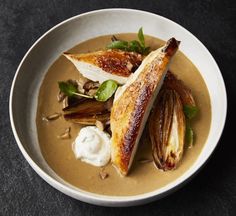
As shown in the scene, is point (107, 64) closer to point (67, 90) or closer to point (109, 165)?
point (67, 90)

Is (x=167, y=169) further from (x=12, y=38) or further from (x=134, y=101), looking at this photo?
(x=12, y=38)

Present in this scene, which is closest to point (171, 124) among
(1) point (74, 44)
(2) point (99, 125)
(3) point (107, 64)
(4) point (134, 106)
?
(4) point (134, 106)

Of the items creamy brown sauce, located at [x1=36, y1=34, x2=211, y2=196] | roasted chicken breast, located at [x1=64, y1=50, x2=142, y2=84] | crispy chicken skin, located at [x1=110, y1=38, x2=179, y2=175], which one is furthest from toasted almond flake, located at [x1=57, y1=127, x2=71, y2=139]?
roasted chicken breast, located at [x1=64, y1=50, x2=142, y2=84]

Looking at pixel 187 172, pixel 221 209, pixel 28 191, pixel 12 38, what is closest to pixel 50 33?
pixel 12 38

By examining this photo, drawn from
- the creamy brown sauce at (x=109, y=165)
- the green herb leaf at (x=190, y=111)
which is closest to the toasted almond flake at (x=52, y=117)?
the creamy brown sauce at (x=109, y=165)

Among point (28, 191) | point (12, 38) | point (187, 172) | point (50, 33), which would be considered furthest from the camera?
point (12, 38)

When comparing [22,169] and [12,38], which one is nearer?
[22,169]

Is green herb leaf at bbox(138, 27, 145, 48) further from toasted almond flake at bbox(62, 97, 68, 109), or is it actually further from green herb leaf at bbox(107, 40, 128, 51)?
toasted almond flake at bbox(62, 97, 68, 109)
